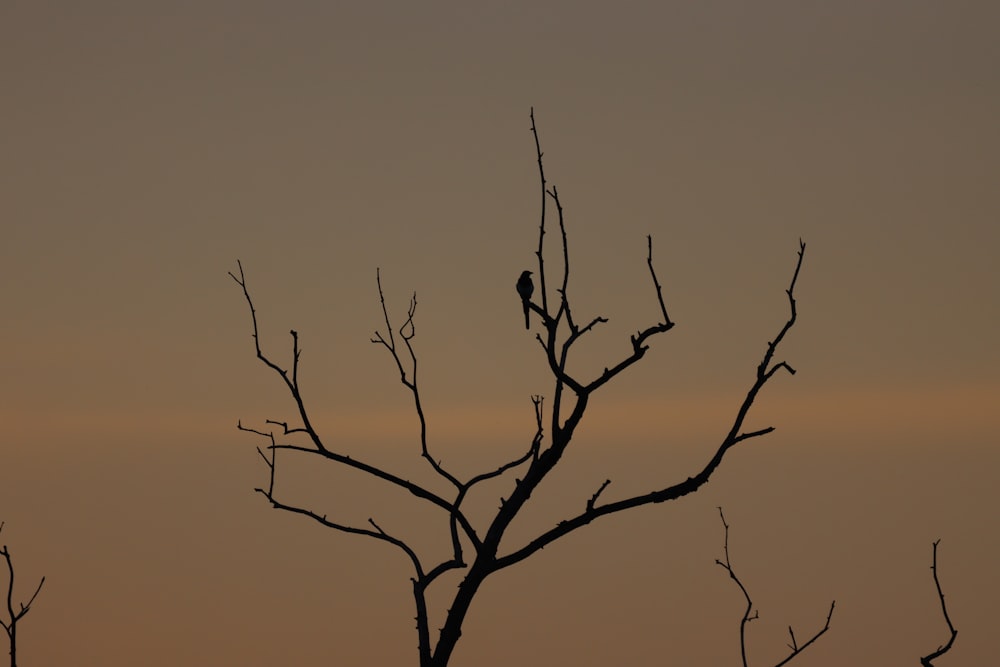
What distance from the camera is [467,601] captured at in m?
8.84

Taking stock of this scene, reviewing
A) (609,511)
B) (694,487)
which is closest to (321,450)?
(609,511)

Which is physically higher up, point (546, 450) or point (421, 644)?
point (546, 450)

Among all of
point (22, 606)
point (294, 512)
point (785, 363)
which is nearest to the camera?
point (22, 606)

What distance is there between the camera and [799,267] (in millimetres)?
8562

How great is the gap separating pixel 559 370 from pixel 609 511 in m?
1.06

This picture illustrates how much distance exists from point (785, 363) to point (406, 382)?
2872 millimetres

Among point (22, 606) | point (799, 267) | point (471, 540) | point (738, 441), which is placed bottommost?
point (22, 606)

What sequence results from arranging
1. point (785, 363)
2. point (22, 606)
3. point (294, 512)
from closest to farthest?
point (22, 606) < point (785, 363) < point (294, 512)

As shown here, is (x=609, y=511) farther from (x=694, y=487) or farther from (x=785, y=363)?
(x=785, y=363)

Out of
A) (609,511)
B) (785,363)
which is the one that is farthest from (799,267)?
(609,511)

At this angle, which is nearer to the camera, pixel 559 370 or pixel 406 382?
pixel 559 370

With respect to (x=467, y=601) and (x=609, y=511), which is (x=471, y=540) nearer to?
(x=467, y=601)

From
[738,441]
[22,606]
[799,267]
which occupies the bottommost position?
[22,606]

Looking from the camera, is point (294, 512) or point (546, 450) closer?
point (546, 450)
